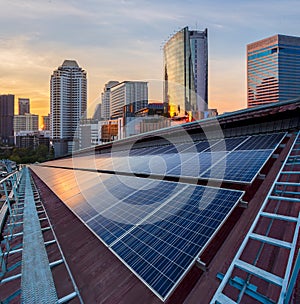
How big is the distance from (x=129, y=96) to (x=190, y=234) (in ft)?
498

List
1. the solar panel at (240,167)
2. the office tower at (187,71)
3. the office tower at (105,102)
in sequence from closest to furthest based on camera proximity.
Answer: the solar panel at (240,167)
the office tower at (187,71)
the office tower at (105,102)

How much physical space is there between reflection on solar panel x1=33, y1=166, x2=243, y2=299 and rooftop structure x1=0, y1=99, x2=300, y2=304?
24 millimetres

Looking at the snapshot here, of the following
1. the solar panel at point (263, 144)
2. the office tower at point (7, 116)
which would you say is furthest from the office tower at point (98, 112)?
the solar panel at point (263, 144)

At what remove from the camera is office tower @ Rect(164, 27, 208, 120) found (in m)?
113

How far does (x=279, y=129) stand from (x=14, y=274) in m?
15.3

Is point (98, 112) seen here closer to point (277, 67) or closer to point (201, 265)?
point (277, 67)

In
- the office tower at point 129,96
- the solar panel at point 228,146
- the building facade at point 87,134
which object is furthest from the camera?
the office tower at point 129,96

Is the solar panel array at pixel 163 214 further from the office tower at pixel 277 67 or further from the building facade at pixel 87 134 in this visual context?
the office tower at pixel 277 67

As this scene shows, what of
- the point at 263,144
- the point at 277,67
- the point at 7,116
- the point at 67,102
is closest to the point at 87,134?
the point at 67,102

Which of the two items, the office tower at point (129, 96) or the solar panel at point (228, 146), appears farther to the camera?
the office tower at point (129, 96)

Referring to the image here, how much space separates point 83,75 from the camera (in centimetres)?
13175

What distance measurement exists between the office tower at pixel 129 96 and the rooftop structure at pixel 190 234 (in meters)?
137

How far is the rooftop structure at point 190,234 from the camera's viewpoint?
3.44m

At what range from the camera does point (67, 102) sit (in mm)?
128750
